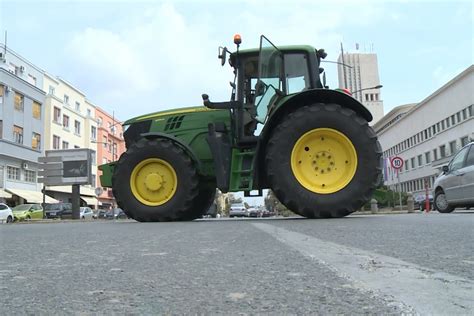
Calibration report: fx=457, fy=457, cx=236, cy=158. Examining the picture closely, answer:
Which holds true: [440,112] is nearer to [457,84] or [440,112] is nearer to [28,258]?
[457,84]

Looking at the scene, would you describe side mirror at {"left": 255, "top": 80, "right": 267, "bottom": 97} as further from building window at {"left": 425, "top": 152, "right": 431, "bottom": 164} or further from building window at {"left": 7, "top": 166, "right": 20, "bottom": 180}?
building window at {"left": 425, "top": 152, "right": 431, "bottom": 164}

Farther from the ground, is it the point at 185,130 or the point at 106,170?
the point at 185,130

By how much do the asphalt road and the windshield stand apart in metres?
4.27

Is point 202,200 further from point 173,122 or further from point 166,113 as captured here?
point 166,113

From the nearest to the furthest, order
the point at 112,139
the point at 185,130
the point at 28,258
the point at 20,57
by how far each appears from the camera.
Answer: the point at 28,258
the point at 185,130
the point at 20,57
the point at 112,139

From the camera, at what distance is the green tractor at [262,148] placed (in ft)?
21.6

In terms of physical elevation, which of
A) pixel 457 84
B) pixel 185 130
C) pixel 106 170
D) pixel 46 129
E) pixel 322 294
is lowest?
pixel 322 294

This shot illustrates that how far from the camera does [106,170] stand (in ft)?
29.4

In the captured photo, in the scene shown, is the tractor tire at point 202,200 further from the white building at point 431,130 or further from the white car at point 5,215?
the white building at point 431,130

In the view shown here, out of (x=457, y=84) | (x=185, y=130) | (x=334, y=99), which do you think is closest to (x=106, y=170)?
(x=185, y=130)

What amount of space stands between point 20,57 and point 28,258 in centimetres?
4840

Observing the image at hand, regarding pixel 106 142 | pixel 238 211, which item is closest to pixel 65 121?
pixel 106 142

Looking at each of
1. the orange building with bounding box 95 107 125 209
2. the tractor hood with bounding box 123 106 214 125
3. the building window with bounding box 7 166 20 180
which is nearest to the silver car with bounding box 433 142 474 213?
the tractor hood with bounding box 123 106 214 125

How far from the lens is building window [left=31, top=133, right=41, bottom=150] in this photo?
45250 millimetres
